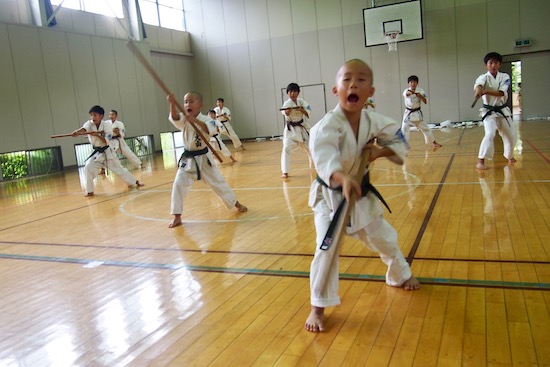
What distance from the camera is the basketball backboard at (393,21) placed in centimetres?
1580

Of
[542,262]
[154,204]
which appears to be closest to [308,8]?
[154,204]

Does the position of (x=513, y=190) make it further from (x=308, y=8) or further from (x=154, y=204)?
(x=308, y=8)

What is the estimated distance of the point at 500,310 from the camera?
2.40m

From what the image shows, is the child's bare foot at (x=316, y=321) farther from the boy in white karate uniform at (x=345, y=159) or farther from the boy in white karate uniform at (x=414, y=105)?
the boy in white karate uniform at (x=414, y=105)

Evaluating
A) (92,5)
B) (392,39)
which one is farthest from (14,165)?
(392,39)

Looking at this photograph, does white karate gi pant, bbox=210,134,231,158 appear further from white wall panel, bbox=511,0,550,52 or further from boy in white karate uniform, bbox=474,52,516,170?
white wall panel, bbox=511,0,550,52

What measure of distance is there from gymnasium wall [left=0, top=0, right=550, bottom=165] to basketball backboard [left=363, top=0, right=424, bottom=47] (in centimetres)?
68

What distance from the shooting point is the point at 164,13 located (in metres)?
18.9

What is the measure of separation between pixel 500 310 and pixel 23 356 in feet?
8.34

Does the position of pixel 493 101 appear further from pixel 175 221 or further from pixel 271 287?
pixel 271 287

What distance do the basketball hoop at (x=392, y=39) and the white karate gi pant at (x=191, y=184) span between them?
503 inches

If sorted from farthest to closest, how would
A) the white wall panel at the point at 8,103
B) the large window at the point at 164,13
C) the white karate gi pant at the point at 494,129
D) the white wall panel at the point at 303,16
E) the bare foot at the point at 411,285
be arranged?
the white wall panel at the point at 303,16 → the large window at the point at 164,13 → the white wall panel at the point at 8,103 → the white karate gi pant at the point at 494,129 → the bare foot at the point at 411,285

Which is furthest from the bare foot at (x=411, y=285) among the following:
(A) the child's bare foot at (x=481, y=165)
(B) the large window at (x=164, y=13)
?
(B) the large window at (x=164, y=13)

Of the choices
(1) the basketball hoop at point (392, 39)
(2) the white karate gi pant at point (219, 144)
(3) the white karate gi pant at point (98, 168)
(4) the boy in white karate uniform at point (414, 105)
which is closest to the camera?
(3) the white karate gi pant at point (98, 168)
